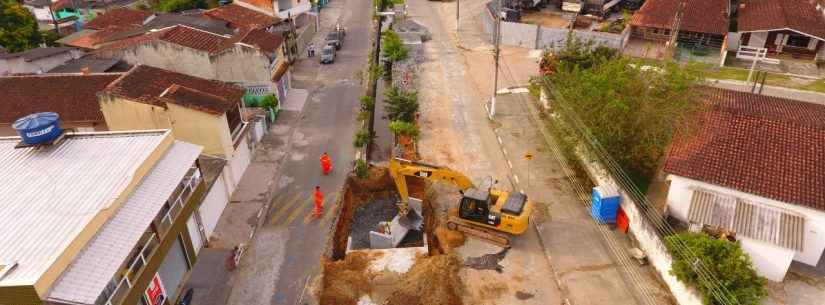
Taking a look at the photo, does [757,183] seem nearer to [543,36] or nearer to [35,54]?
[543,36]

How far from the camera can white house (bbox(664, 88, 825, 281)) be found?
20.2 m

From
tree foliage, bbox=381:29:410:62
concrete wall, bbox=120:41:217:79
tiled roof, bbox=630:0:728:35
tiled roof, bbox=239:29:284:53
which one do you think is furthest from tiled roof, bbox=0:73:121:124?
tiled roof, bbox=630:0:728:35

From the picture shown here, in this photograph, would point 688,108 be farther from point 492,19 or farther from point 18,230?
point 492,19

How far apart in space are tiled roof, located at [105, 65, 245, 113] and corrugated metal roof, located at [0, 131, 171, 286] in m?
4.32

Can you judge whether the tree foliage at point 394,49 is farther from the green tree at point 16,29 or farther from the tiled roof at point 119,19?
the green tree at point 16,29

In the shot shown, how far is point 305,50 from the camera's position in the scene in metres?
→ 51.5

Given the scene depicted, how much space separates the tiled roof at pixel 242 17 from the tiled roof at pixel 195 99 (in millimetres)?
18782

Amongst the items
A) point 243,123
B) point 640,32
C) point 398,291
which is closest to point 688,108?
point 398,291

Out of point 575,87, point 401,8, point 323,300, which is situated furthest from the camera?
point 401,8

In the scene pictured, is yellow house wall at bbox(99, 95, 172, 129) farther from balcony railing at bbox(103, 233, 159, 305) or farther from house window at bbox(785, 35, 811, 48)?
house window at bbox(785, 35, 811, 48)

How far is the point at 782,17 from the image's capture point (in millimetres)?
44750

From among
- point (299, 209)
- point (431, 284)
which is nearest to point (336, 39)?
point (299, 209)

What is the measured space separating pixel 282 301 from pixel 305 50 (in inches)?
1370

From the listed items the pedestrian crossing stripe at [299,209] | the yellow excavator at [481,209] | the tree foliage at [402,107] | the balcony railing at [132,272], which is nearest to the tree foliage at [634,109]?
the yellow excavator at [481,209]
